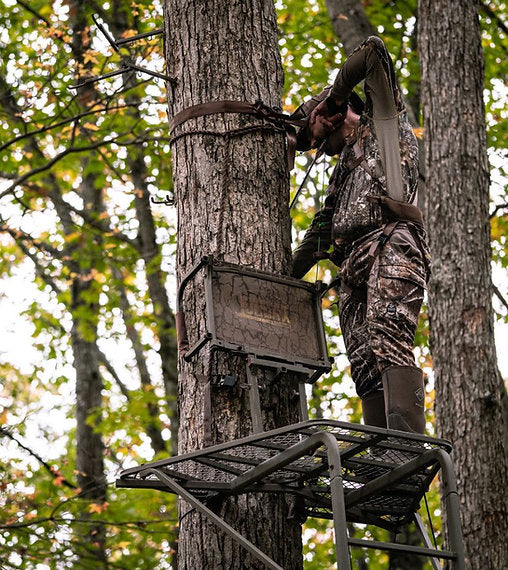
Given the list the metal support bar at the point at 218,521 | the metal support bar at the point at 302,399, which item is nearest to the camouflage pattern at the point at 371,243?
the metal support bar at the point at 302,399

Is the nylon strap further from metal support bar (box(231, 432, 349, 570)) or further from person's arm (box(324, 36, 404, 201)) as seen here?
metal support bar (box(231, 432, 349, 570))

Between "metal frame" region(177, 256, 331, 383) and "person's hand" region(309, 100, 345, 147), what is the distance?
3.02 feet

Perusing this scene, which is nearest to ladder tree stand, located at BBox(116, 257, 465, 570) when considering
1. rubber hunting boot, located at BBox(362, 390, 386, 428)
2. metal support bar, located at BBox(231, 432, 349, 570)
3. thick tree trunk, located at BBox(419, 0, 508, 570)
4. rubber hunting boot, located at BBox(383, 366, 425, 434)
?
metal support bar, located at BBox(231, 432, 349, 570)

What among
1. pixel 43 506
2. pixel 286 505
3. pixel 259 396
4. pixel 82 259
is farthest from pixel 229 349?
pixel 82 259

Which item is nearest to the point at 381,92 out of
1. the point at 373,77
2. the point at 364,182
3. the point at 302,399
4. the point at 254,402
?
the point at 373,77

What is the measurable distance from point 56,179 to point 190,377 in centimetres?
1164

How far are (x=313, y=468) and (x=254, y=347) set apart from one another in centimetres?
66

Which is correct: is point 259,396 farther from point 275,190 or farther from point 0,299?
point 0,299

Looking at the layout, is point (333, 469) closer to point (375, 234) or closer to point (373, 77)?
point (375, 234)

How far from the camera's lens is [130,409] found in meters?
13.2

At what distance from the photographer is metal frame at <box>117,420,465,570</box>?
3979mm

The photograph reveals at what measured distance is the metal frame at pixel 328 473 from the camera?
3.98 meters

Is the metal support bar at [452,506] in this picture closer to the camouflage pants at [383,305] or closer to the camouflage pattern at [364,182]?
the camouflage pants at [383,305]

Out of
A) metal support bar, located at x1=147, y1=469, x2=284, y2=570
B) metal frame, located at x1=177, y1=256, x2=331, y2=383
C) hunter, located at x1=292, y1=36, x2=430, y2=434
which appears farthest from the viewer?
hunter, located at x1=292, y1=36, x2=430, y2=434
